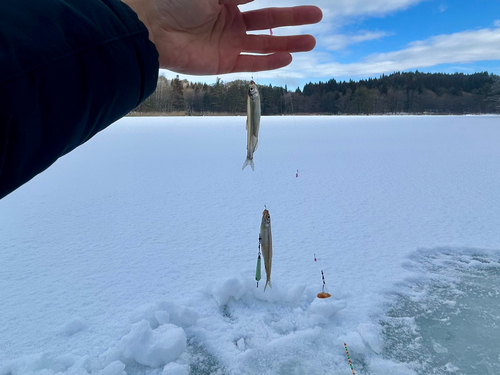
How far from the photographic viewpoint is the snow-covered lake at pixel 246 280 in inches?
114

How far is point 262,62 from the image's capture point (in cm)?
203

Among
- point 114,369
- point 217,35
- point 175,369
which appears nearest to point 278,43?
point 217,35

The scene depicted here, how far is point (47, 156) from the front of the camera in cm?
114

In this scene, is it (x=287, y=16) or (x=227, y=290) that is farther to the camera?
(x=227, y=290)

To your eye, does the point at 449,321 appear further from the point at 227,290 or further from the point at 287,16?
the point at 287,16

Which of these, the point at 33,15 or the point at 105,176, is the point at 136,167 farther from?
the point at 33,15

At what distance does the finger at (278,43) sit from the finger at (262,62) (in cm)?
5

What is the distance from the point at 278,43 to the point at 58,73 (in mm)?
1254

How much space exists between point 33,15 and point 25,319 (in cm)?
330

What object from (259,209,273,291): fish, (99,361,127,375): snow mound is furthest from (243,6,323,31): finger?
(99,361,127,375): snow mound

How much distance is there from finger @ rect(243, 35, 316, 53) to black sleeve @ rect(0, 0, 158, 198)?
71 cm

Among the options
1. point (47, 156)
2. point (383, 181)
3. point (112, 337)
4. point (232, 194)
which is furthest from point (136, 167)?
point (47, 156)

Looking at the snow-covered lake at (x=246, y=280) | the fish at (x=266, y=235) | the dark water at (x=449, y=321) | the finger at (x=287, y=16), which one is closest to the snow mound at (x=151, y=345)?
the snow-covered lake at (x=246, y=280)

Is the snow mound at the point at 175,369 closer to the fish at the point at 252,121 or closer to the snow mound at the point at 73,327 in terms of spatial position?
the snow mound at the point at 73,327
